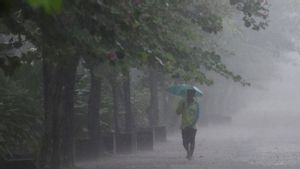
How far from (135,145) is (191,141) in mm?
3676

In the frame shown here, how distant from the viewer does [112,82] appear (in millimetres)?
20641

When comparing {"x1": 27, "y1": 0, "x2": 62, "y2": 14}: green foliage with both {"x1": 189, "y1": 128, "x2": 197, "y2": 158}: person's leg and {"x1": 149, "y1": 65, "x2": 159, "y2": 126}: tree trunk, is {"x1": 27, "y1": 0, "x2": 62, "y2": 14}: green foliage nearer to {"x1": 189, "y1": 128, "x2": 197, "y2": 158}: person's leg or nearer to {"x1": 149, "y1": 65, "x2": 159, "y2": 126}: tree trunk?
{"x1": 189, "y1": 128, "x2": 197, "y2": 158}: person's leg

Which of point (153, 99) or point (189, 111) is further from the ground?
point (153, 99)

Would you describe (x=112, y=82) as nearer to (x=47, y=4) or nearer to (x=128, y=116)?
(x=128, y=116)

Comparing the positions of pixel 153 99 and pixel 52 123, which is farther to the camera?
pixel 153 99

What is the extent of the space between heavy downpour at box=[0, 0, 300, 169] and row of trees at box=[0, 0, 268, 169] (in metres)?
0.02

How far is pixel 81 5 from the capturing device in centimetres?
633

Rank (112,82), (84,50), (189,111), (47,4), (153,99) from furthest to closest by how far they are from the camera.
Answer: (153,99)
(112,82)
(189,111)
(84,50)
(47,4)

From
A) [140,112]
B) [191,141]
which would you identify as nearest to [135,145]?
[191,141]

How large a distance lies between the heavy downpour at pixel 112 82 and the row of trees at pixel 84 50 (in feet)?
0.06

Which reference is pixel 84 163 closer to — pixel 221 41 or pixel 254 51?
pixel 221 41

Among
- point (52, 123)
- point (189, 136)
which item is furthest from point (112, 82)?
point (52, 123)

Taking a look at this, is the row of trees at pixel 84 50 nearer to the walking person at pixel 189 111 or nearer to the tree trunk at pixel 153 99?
the walking person at pixel 189 111

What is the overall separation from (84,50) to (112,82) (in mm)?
12703
